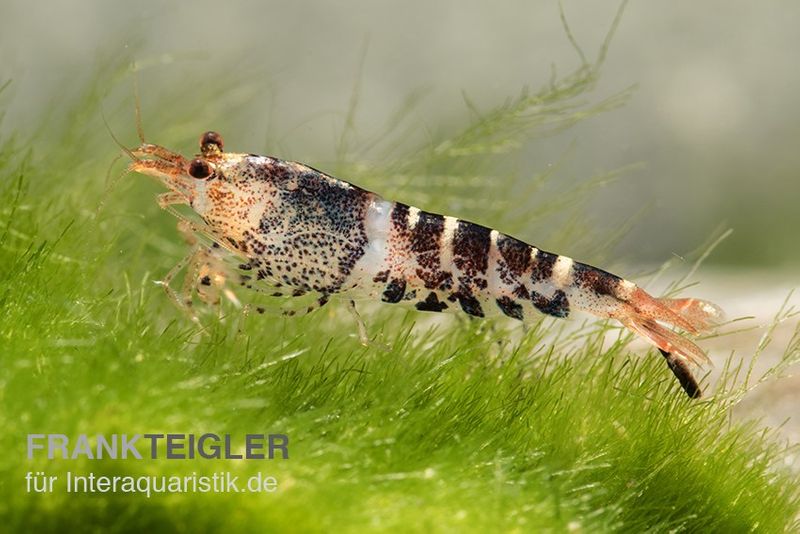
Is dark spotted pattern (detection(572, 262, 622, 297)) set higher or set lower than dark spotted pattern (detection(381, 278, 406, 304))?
lower

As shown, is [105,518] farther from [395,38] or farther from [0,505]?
[395,38]

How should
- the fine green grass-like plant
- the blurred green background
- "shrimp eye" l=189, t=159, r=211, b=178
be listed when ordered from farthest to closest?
the blurred green background
"shrimp eye" l=189, t=159, r=211, b=178
the fine green grass-like plant

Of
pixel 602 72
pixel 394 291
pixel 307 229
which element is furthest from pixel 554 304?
pixel 602 72

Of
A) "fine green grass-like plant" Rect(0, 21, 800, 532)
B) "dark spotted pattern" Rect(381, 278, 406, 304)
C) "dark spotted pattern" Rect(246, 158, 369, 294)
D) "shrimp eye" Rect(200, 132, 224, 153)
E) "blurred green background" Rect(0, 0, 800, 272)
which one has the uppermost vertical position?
"blurred green background" Rect(0, 0, 800, 272)

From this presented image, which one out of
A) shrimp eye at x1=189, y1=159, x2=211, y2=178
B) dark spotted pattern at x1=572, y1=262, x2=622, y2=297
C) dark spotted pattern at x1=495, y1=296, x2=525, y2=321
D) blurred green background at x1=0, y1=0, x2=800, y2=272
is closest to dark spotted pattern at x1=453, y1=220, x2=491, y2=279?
dark spotted pattern at x1=495, y1=296, x2=525, y2=321

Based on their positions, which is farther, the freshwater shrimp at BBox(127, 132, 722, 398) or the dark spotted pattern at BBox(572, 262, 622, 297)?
the dark spotted pattern at BBox(572, 262, 622, 297)

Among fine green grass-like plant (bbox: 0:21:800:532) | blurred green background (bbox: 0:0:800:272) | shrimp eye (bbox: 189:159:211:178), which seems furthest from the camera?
blurred green background (bbox: 0:0:800:272)

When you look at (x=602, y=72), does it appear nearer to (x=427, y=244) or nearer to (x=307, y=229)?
(x=427, y=244)

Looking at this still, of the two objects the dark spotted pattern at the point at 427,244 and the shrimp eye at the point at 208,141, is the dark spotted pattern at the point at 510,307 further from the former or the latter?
the shrimp eye at the point at 208,141

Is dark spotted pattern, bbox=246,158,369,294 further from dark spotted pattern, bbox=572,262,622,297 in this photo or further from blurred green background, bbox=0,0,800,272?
blurred green background, bbox=0,0,800,272
